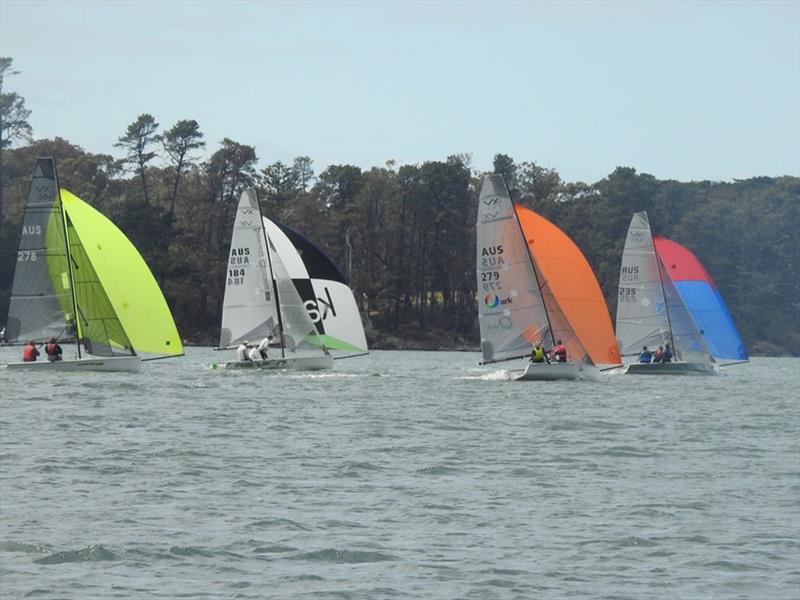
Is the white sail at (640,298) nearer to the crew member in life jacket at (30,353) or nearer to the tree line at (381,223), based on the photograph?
the crew member in life jacket at (30,353)

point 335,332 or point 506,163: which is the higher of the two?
point 506,163

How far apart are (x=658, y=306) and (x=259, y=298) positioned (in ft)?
42.1

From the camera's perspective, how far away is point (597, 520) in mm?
17359

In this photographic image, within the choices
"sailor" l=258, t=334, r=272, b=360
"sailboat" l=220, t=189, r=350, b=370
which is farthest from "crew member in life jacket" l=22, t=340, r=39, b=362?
"sailor" l=258, t=334, r=272, b=360

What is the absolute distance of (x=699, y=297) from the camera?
174 ft

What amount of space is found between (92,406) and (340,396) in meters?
7.40

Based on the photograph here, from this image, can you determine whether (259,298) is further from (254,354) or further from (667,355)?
(667,355)

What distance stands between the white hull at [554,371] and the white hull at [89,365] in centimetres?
1043

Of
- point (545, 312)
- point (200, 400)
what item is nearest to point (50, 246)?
point (200, 400)

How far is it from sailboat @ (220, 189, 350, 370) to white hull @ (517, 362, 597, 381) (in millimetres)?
7303

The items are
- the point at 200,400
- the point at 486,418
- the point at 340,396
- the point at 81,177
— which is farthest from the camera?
the point at 81,177

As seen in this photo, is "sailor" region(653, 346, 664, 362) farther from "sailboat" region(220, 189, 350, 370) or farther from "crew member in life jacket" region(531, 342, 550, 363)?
"sailboat" region(220, 189, 350, 370)

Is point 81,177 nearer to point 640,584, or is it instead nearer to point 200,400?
point 200,400

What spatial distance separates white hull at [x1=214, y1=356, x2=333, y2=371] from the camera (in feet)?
143
